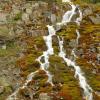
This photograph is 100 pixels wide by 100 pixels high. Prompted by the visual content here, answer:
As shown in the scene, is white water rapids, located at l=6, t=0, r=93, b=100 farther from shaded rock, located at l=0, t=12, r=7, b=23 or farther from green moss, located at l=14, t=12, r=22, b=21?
shaded rock, located at l=0, t=12, r=7, b=23

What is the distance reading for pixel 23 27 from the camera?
67375mm

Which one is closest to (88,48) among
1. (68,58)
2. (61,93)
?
(68,58)

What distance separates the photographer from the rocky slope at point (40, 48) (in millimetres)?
48363

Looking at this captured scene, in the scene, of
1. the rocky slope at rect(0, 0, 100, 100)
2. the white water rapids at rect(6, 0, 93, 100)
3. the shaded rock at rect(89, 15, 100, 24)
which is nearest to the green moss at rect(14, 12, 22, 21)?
the rocky slope at rect(0, 0, 100, 100)

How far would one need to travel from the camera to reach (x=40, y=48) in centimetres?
6116

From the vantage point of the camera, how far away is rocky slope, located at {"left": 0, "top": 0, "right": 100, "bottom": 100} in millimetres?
48363

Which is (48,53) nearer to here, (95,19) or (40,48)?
(40,48)

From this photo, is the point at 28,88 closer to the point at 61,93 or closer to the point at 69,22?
the point at 61,93

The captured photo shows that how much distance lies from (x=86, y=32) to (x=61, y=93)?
2058 cm

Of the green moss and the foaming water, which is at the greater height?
the green moss

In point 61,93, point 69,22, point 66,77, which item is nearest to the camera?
point 61,93

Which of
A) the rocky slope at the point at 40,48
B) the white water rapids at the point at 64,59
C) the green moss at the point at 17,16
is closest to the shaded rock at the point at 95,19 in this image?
the rocky slope at the point at 40,48

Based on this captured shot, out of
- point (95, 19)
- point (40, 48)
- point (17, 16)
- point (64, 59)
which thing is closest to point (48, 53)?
point (40, 48)

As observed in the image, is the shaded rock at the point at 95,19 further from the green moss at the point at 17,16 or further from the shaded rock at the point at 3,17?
the shaded rock at the point at 3,17
